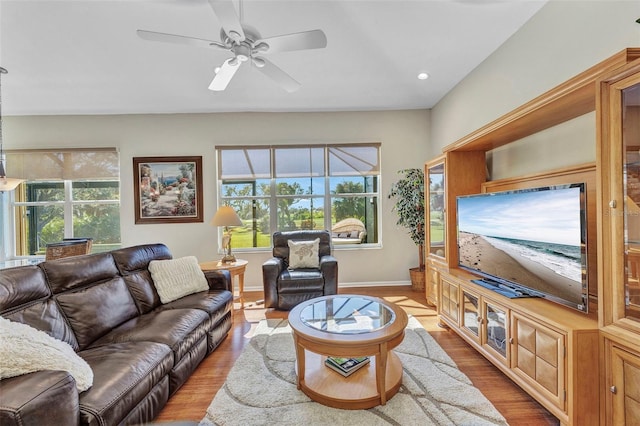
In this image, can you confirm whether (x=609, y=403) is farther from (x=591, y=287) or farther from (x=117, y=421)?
(x=117, y=421)

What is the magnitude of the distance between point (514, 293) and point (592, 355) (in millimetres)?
623

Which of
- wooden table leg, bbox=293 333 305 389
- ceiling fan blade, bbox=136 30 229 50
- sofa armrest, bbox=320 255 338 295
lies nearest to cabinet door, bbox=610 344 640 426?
wooden table leg, bbox=293 333 305 389

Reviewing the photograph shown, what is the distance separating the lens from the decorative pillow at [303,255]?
361 centimetres

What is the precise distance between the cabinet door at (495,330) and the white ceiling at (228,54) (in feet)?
7.72

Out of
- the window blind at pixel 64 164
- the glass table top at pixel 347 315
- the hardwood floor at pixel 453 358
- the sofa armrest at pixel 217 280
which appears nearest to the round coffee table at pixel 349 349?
the glass table top at pixel 347 315

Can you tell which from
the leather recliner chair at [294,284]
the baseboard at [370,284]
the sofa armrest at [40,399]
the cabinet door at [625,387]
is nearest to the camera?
the sofa armrest at [40,399]

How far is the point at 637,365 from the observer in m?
1.17

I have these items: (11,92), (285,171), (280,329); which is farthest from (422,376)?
(11,92)

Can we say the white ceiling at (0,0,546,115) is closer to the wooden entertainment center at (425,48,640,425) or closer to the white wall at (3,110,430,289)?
the white wall at (3,110,430,289)

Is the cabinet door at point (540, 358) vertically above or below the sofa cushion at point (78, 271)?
below

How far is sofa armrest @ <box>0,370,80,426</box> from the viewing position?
37.1 inches

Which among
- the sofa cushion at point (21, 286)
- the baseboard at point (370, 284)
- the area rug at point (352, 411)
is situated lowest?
the area rug at point (352, 411)

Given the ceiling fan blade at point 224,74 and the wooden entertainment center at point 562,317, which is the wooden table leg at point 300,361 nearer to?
the wooden entertainment center at point 562,317

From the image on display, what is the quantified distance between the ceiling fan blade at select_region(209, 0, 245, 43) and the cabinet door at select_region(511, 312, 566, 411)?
2609 millimetres
